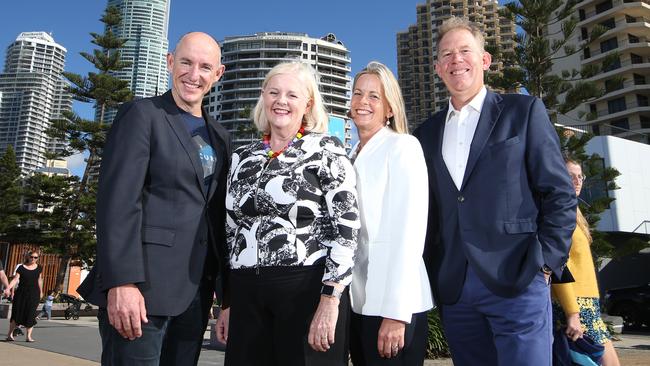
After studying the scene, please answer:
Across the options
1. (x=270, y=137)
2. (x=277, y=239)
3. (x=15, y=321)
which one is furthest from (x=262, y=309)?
(x=15, y=321)

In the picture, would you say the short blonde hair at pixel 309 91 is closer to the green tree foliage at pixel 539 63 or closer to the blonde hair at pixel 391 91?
the blonde hair at pixel 391 91

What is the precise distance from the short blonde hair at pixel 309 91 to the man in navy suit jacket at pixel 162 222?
37 centimetres

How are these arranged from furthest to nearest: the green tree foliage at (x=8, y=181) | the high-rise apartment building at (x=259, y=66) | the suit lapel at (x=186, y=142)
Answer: the high-rise apartment building at (x=259, y=66)
the green tree foliage at (x=8, y=181)
the suit lapel at (x=186, y=142)

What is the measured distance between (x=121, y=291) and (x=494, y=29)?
104 m

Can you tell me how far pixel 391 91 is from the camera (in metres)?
2.29

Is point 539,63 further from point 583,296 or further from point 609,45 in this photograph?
point 609,45

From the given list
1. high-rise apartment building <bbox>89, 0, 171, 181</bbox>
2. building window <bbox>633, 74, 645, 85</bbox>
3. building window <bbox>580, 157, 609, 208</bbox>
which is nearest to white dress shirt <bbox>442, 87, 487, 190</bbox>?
building window <bbox>580, 157, 609, 208</bbox>

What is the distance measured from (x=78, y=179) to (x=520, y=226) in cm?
2631

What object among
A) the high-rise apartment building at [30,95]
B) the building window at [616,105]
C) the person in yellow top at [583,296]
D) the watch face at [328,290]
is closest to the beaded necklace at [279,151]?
the watch face at [328,290]

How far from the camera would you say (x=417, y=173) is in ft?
6.73

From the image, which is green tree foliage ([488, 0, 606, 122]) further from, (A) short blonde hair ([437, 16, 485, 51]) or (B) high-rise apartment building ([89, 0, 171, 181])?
(B) high-rise apartment building ([89, 0, 171, 181])

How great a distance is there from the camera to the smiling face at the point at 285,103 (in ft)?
6.99

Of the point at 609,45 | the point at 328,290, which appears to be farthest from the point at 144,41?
the point at 328,290

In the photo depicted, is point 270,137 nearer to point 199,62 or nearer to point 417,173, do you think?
point 199,62
